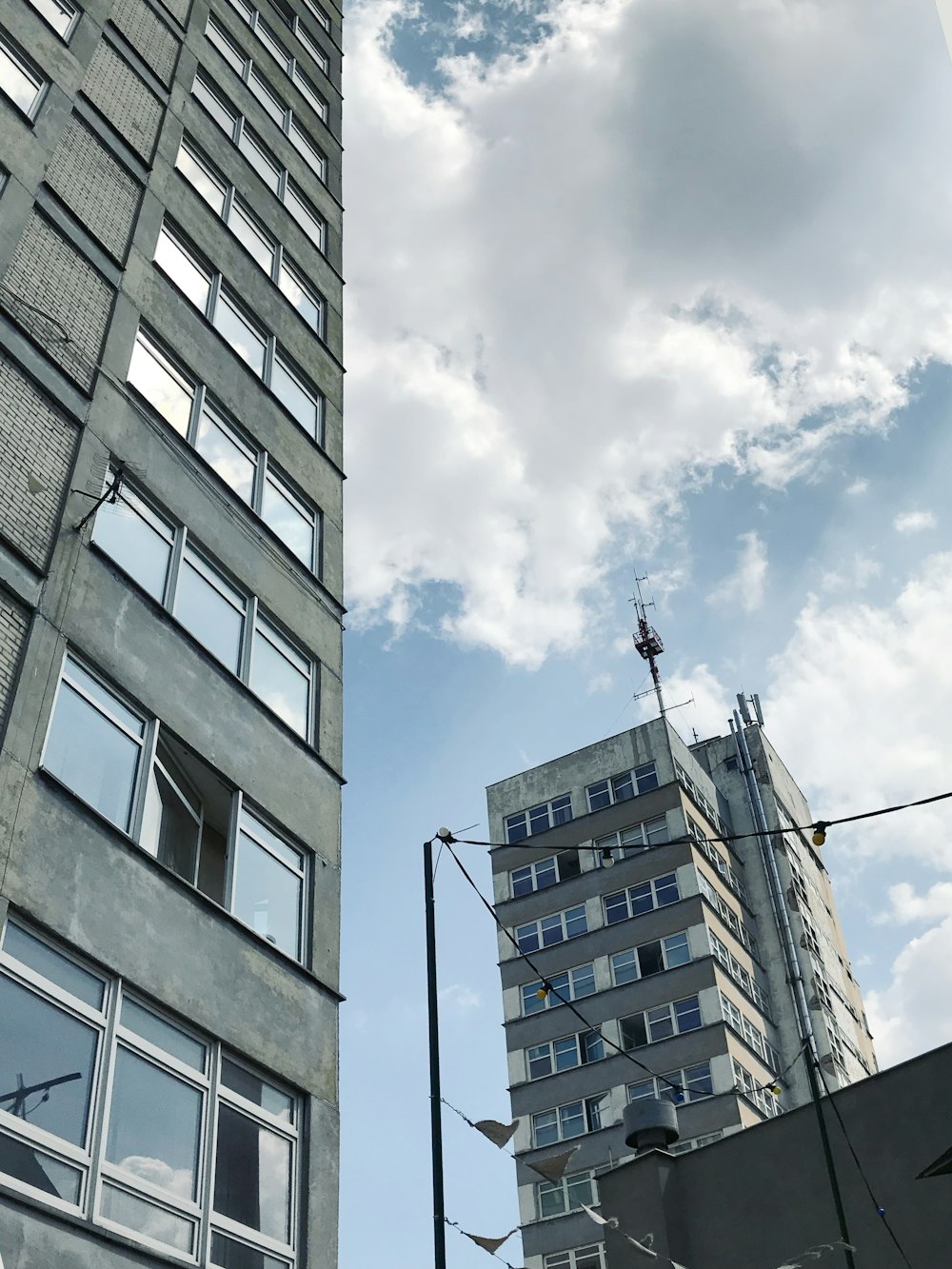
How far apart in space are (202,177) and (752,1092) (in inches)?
1480

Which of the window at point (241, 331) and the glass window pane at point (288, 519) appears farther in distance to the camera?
the window at point (241, 331)

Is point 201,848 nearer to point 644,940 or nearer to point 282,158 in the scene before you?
point 282,158

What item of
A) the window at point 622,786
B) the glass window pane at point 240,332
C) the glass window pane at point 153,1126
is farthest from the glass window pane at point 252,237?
the window at point 622,786

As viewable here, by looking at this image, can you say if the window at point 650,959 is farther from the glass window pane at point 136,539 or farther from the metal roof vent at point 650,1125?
the glass window pane at point 136,539

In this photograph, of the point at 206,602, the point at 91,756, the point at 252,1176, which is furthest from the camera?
the point at 206,602

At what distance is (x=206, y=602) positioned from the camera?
48.0ft

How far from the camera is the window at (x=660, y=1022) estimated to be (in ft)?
151

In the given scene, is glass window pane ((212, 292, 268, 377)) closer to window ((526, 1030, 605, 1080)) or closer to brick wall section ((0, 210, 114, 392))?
brick wall section ((0, 210, 114, 392))

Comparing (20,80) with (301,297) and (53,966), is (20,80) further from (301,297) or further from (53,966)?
(53,966)

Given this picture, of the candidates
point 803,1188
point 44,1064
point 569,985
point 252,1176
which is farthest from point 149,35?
point 569,985

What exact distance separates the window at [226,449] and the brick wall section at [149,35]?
6.06 metres

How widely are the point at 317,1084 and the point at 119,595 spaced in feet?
17.7

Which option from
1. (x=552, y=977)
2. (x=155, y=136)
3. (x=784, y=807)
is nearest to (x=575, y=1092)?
(x=552, y=977)

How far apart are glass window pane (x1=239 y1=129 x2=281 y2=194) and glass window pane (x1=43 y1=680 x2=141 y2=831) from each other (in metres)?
12.8
